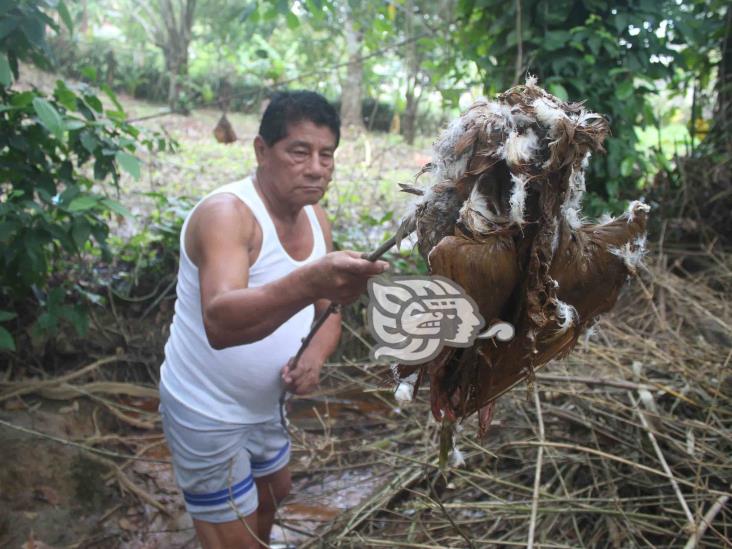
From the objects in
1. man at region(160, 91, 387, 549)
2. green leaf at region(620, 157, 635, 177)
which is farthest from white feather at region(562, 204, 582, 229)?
green leaf at region(620, 157, 635, 177)

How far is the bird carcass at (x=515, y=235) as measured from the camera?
0.89 metres

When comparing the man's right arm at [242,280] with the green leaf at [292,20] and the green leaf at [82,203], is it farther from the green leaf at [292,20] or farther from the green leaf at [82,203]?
the green leaf at [292,20]

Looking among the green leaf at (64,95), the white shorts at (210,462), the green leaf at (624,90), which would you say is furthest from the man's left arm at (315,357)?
the green leaf at (624,90)

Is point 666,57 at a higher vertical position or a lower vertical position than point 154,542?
higher

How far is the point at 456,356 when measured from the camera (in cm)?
102

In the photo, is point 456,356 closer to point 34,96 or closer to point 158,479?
point 34,96

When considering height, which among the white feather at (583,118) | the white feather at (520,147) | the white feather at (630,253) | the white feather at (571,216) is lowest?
the white feather at (630,253)

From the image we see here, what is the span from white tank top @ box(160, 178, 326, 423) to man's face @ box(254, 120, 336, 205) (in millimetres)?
91

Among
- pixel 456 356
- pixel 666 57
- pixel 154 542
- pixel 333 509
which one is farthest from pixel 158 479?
pixel 666 57

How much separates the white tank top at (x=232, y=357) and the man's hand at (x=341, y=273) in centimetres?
49

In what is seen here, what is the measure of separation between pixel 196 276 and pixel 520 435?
139 centimetres

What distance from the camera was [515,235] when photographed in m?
0.93

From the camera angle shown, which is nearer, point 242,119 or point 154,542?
point 154,542
